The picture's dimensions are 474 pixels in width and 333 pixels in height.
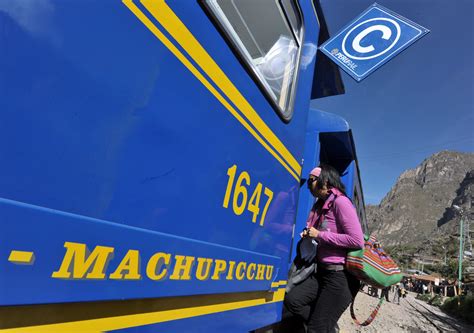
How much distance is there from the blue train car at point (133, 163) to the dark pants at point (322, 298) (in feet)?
2.30

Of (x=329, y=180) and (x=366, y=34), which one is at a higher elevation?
(x=366, y=34)

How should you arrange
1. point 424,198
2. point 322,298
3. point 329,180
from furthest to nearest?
1. point 424,198
2. point 329,180
3. point 322,298

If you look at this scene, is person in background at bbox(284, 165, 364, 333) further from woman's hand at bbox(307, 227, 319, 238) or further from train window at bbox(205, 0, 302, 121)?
train window at bbox(205, 0, 302, 121)

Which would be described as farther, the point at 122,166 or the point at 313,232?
the point at 313,232

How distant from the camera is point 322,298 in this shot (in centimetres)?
236

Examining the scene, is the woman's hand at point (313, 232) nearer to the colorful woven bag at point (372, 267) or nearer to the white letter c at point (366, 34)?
the colorful woven bag at point (372, 267)

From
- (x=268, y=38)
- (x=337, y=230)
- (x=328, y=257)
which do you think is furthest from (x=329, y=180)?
(x=268, y=38)

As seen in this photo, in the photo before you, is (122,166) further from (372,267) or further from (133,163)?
(372,267)

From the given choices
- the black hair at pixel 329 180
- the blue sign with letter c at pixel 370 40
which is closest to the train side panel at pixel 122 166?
the black hair at pixel 329 180

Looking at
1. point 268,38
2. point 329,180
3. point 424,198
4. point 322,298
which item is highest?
point 424,198

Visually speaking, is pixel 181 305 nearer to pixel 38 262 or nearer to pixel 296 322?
pixel 38 262

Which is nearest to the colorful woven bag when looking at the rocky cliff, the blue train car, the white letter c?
the blue train car

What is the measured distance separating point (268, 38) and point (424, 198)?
17724cm

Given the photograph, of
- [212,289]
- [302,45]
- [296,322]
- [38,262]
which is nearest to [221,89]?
[212,289]
